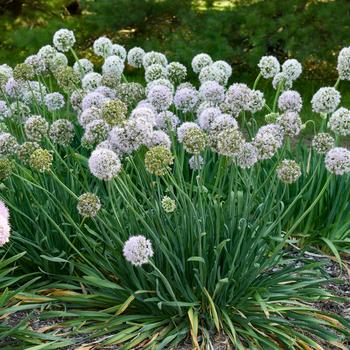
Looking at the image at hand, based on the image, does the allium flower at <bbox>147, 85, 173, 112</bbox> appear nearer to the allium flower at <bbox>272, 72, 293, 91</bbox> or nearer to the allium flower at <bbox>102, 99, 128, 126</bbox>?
the allium flower at <bbox>102, 99, 128, 126</bbox>

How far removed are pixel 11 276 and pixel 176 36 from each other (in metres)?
5.53

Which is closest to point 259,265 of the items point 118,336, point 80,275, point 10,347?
point 118,336

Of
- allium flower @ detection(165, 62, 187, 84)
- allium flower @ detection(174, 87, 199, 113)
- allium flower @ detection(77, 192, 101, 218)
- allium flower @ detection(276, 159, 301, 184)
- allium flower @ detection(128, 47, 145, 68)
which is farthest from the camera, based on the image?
allium flower @ detection(128, 47, 145, 68)

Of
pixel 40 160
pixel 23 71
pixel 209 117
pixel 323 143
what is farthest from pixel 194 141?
pixel 23 71

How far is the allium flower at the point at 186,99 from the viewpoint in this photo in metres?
3.98

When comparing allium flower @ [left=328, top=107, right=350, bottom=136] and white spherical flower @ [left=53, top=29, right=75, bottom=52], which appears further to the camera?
white spherical flower @ [left=53, top=29, right=75, bottom=52]

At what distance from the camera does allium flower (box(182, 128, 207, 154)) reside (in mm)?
3055

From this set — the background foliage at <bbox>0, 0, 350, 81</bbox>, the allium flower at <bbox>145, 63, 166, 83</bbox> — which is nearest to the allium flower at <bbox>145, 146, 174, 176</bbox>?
the allium flower at <bbox>145, 63, 166, 83</bbox>

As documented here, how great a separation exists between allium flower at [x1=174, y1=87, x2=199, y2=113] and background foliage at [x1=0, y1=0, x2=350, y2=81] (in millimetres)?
4279

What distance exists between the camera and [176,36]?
8.77 meters

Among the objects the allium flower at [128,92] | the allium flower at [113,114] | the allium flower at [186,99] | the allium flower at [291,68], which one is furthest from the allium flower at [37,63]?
the allium flower at [291,68]

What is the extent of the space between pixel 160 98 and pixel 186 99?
411 millimetres

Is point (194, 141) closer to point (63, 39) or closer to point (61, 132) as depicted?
point (61, 132)

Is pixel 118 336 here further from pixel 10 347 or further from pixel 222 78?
pixel 222 78
